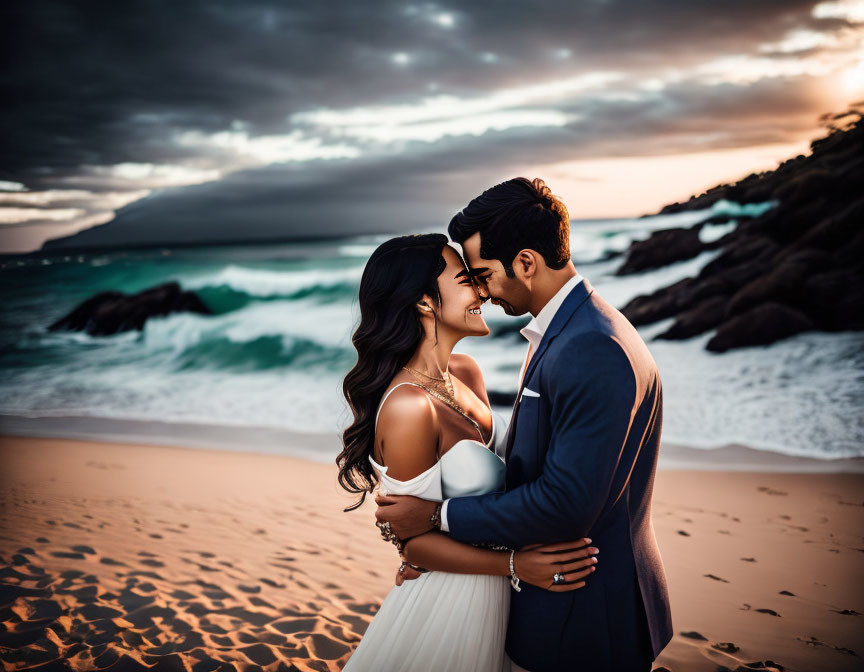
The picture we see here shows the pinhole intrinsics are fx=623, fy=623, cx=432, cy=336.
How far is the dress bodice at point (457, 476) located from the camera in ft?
6.79

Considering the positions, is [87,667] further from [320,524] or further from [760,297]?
[760,297]

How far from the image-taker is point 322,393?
13383mm

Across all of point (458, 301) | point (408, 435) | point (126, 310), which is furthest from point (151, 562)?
point (126, 310)

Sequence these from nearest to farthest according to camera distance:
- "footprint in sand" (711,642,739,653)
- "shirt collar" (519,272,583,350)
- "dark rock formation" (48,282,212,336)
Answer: "shirt collar" (519,272,583,350)
"footprint in sand" (711,642,739,653)
"dark rock formation" (48,282,212,336)

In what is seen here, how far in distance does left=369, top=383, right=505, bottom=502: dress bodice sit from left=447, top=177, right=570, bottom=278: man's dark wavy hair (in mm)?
631

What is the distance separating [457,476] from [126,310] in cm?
2535

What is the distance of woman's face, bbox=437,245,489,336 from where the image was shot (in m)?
2.30

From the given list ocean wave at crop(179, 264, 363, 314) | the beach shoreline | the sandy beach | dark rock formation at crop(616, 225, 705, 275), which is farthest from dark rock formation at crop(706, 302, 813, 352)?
ocean wave at crop(179, 264, 363, 314)

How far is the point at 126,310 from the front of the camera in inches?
960

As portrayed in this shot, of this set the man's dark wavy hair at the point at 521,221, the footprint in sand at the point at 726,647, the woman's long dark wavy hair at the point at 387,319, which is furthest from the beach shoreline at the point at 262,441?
the man's dark wavy hair at the point at 521,221

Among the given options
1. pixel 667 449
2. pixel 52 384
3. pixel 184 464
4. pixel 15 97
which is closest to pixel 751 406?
pixel 667 449

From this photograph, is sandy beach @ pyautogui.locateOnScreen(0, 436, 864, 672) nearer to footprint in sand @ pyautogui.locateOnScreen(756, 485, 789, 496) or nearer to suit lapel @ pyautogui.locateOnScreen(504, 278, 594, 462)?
footprint in sand @ pyautogui.locateOnScreen(756, 485, 789, 496)

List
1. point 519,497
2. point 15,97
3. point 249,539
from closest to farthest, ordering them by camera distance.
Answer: point 519,497, point 249,539, point 15,97

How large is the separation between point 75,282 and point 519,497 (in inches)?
1626
